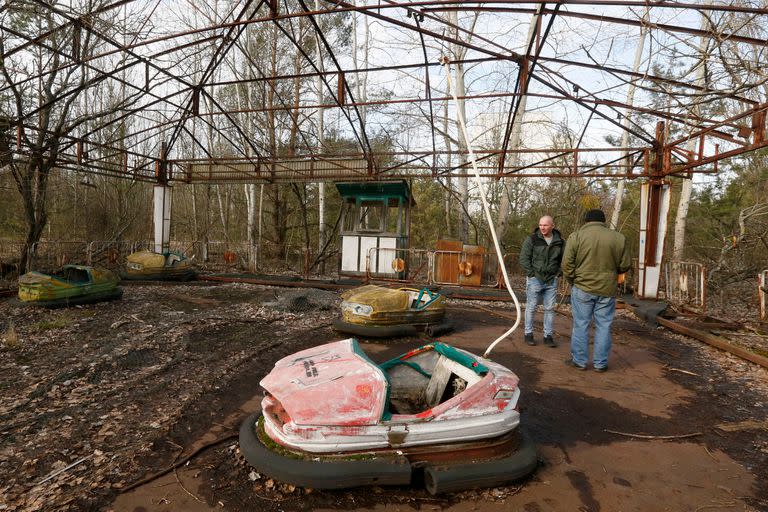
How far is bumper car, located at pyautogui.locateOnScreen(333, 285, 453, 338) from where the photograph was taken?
573cm

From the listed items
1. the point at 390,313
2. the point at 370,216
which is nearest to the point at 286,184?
the point at 370,216

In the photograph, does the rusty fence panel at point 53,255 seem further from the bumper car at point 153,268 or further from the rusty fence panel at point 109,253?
the bumper car at point 153,268

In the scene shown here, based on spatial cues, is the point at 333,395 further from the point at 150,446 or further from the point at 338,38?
the point at 338,38

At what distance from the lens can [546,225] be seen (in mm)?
5125

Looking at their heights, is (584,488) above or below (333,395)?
below

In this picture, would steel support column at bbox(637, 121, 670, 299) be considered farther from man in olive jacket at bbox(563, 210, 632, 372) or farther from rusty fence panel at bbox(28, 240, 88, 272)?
rusty fence panel at bbox(28, 240, 88, 272)

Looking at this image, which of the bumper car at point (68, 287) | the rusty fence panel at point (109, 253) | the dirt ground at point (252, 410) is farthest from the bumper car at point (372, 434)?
the rusty fence panel at point (109, 253)

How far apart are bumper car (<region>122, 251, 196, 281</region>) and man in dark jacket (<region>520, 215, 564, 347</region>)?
951 centimetres

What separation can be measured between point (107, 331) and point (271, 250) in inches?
486

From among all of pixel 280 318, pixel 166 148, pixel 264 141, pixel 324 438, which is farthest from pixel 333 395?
pixel 264 141

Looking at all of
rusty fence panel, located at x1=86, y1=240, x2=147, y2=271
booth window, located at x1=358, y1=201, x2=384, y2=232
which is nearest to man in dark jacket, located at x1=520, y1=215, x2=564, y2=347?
booth window, located at x1=358, y1=201, x2=384, y2=232

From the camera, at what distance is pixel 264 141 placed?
54.6 ft

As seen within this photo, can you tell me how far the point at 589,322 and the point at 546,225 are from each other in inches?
50.5

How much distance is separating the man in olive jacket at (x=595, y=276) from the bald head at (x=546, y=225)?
0.55 meters
